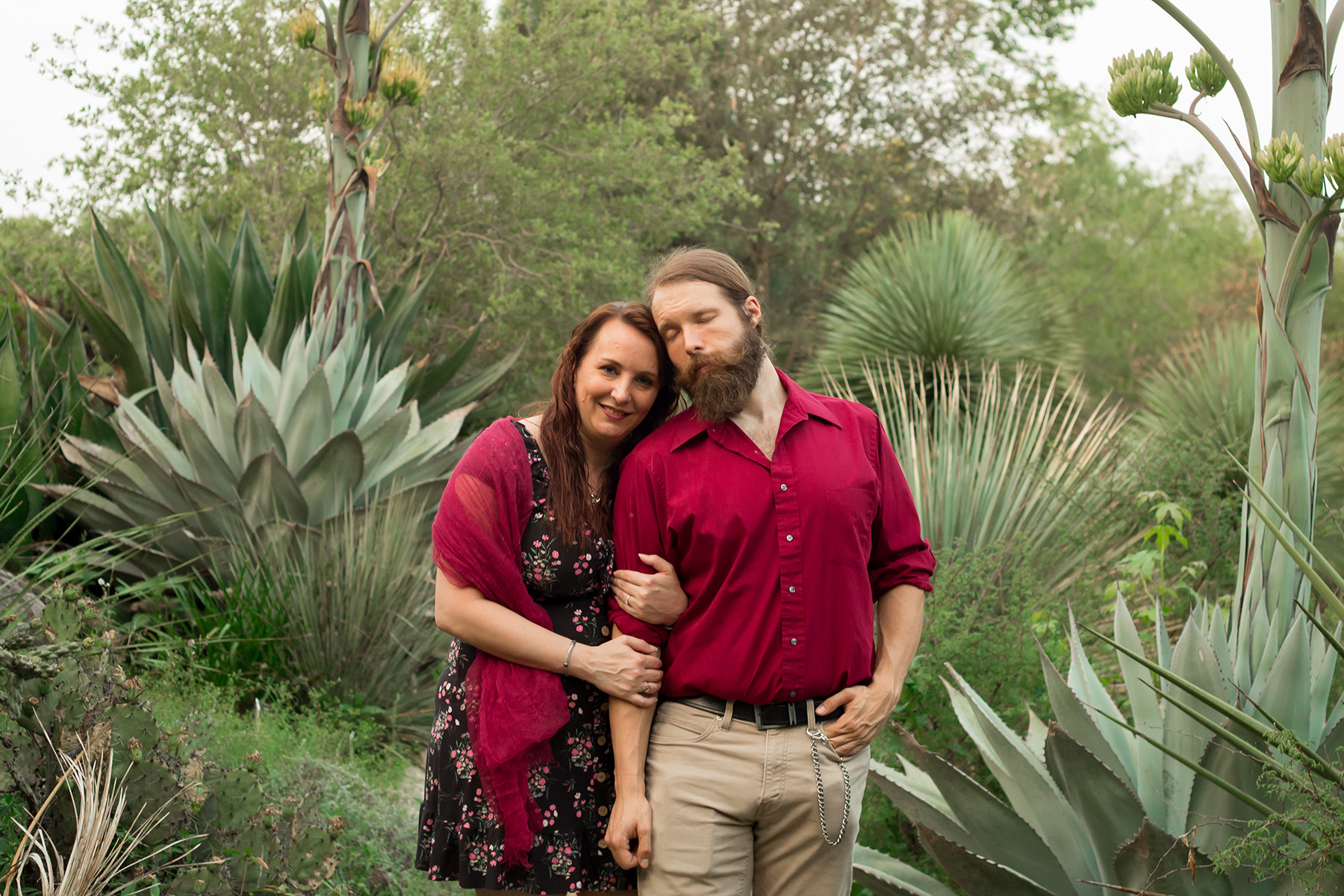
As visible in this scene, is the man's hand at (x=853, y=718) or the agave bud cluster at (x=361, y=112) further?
the agave bud cluster at (x=361, y=112)

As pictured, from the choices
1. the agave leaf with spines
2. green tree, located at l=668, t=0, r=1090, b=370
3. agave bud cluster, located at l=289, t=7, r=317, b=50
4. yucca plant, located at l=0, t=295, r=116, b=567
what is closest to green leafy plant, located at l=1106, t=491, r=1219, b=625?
the agave leaf with spines

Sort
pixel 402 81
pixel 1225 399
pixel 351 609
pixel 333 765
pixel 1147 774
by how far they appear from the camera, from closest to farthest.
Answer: pixel 1147 774 < pixel 333 765 < pixel 351 609 < pixel 402 81 < pixel 1225 399

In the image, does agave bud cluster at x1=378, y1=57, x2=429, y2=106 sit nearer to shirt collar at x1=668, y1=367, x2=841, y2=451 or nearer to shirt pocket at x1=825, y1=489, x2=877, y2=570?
shirt collar at x1=668, y1=367, x2=841, y2=451

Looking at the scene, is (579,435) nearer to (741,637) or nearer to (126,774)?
(741,637)

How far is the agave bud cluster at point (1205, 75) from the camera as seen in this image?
8.77 ft

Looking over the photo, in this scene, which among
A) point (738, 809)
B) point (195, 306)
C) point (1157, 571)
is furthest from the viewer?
point (195, 306)

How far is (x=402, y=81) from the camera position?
19.7ft

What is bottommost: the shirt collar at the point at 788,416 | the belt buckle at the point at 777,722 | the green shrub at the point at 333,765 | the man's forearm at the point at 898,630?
the green shrub at the point at 333,765

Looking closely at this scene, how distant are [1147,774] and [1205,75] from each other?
181 cm

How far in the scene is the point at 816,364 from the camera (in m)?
12.1

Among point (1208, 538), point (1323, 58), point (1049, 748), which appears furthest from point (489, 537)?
point (1208, 538)

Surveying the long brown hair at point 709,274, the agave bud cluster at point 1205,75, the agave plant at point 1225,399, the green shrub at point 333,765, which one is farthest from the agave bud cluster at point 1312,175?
the agave plant at point 1225,399

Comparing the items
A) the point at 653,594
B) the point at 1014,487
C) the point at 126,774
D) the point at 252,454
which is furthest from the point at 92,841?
the point at 1014,487

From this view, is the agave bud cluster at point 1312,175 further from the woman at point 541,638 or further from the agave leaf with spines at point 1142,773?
the woman at point 541,638
